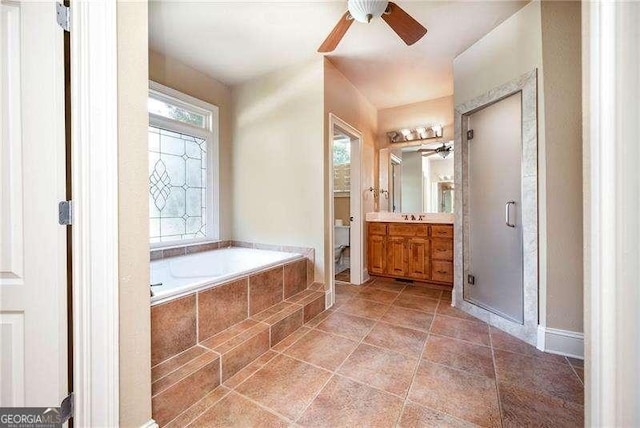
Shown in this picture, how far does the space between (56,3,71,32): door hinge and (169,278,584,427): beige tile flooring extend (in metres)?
1.77

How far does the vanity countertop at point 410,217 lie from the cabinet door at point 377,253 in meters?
0.27

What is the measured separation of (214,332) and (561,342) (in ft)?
8.06

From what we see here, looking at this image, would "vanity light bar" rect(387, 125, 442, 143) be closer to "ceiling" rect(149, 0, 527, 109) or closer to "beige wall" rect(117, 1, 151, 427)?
"ceiling" rect(149, 0, 527, 109)

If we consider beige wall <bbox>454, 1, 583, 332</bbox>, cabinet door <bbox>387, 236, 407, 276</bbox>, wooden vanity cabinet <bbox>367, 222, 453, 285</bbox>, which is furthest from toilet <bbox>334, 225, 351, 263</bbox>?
beige wall <bbox>454, 1, 583, 332</bbox>

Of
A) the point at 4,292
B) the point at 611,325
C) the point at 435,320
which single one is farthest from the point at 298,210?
the point at 611,325

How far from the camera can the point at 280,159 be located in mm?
2873

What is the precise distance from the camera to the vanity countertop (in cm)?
321

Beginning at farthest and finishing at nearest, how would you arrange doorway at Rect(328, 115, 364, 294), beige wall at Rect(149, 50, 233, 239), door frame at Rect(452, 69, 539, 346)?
doorway at Rect(328, 115, 364, 294) < beige wall at Rect(149, 50, 233, 239) < door frame at Rect(452, 69, 539, 346)

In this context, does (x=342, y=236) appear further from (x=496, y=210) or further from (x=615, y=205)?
(x=615, y=205)

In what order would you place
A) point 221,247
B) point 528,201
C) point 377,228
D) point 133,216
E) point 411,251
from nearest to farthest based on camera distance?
point 133,216
point 528,201
point 221,247
point 411,251
point 377,228

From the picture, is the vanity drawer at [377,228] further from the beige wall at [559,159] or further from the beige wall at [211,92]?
the beige wall at [211,92]

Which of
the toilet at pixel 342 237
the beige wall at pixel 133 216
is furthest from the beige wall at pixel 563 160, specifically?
the toilet at pixel 342 237

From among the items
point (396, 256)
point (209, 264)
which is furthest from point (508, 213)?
point (209, 264)

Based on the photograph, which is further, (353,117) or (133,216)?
(353,117)
